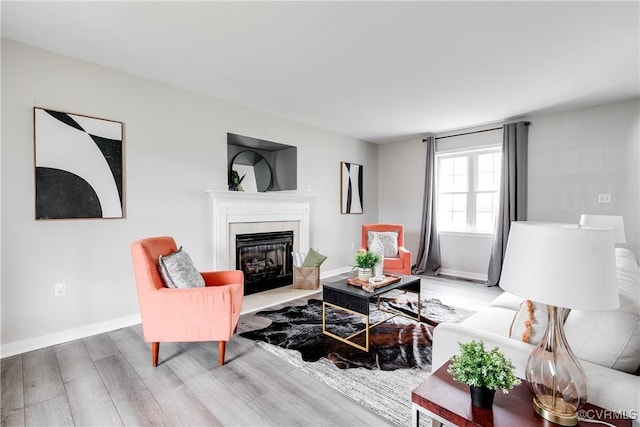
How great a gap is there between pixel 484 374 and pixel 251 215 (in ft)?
10.9

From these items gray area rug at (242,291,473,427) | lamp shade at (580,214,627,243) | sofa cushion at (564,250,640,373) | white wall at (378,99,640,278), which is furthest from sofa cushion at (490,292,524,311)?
white wall at (378,99,640,278)

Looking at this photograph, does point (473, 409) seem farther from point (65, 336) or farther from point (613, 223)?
point (613, 223)

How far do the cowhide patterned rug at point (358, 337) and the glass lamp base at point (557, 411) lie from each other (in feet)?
4.29

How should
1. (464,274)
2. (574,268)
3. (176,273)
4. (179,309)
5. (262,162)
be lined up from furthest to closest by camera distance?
(464,274)
(262,162)
(176,273)
(179,309)
(574,268)

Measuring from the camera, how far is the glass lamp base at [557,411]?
34.8 inches

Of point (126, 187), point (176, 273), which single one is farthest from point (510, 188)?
point (126, 187)

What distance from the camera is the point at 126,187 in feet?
Answer: 9.44

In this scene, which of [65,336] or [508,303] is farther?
[65,336]

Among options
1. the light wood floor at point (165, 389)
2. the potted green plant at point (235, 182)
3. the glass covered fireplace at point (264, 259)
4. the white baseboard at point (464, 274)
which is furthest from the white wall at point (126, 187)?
the white baseboard at point (464, 274)

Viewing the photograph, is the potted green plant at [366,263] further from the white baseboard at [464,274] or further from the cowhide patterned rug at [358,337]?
the white baseboard at [464,274]

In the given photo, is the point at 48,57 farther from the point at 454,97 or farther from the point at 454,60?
the point at 454,97

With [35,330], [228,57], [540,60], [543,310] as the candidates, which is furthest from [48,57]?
[540,60]

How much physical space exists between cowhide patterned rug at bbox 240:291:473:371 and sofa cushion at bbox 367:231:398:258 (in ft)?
3.11

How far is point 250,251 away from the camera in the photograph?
13.1ft
